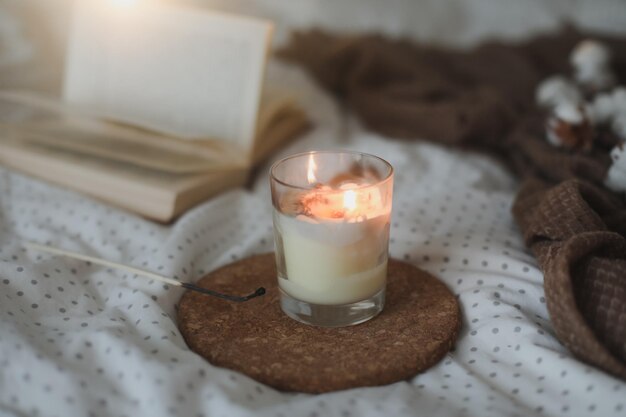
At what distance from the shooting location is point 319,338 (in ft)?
2.05

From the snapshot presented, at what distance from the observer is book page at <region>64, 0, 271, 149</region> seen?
100 cm

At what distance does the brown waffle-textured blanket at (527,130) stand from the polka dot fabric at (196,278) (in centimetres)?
4

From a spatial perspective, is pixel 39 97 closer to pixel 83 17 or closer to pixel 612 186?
pixel 83 17

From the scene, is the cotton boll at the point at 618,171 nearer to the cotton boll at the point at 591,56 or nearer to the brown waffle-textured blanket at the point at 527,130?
the brown waffle-textured blanket at the point at 527,130

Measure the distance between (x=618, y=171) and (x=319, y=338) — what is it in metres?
0.43

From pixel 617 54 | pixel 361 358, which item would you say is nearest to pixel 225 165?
pixel 361 358

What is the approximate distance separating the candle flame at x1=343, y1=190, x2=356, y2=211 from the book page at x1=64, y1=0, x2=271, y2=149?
400 millimetres

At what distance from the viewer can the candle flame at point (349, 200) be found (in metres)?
0.60

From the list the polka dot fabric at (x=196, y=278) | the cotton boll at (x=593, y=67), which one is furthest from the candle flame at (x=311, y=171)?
the cotton boll at (x=593, y=67)

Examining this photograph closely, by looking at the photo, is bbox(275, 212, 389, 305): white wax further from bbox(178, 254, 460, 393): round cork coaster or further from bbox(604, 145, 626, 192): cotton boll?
bbox(604, 145, 626, 192): cotton boll

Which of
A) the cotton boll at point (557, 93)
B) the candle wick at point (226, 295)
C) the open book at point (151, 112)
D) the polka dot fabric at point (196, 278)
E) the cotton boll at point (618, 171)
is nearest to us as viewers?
the polka dot fabric at point (196, 278)

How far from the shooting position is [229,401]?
0.53 meters

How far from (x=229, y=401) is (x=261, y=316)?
0.46 ft

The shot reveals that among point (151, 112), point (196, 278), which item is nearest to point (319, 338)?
point (196, 278)
